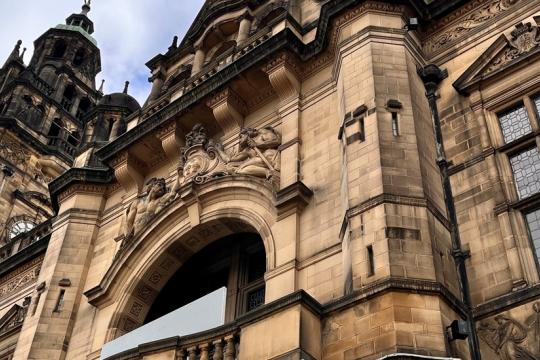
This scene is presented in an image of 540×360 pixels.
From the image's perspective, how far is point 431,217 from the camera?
12.0 m

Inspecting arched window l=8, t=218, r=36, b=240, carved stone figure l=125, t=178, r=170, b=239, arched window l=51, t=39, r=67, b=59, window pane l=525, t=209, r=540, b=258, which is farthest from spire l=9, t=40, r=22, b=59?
window pane l=525, t=209, r=540, b=258

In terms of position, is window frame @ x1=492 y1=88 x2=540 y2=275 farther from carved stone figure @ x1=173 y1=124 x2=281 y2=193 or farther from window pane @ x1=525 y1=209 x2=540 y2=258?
carved stone figure @ x1=173 y1=124 x2=281 y2=193

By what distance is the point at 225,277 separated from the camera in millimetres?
18109

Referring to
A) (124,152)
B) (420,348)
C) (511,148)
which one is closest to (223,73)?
(124,152)

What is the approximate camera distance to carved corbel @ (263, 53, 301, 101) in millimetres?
17281

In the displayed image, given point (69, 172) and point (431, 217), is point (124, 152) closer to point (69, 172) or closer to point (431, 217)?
point (69, 172)

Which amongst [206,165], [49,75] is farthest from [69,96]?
[206,165]

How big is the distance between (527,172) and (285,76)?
6491mm

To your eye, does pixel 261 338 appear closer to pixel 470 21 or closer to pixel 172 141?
pixel 470 21

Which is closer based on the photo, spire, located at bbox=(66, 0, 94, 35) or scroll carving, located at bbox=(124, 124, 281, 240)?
scroll carving, located at bbox=(124, 124, 281, 240)

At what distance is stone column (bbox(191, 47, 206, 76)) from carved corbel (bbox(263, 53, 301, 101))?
4.84 m

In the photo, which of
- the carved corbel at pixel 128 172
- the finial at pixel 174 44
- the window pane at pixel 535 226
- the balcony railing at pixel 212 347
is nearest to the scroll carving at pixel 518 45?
the window pane at pixel 535 226

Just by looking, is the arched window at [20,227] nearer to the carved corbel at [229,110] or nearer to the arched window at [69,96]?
the arched window at [69,96]

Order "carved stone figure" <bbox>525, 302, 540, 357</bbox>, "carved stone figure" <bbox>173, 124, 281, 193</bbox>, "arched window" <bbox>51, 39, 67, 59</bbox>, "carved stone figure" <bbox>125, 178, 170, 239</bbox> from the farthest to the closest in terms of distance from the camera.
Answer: "arched window" <bbox>51, 39, 67, 59</bbox>, "carved stone figure" <bbox>125, 178, 170, 239</bbox>, "carved stone figure" <bbox>173, 124, 281, 193</bbox>, "carved stone figure" <bbox>525, 302, 540, 357</bbox>
